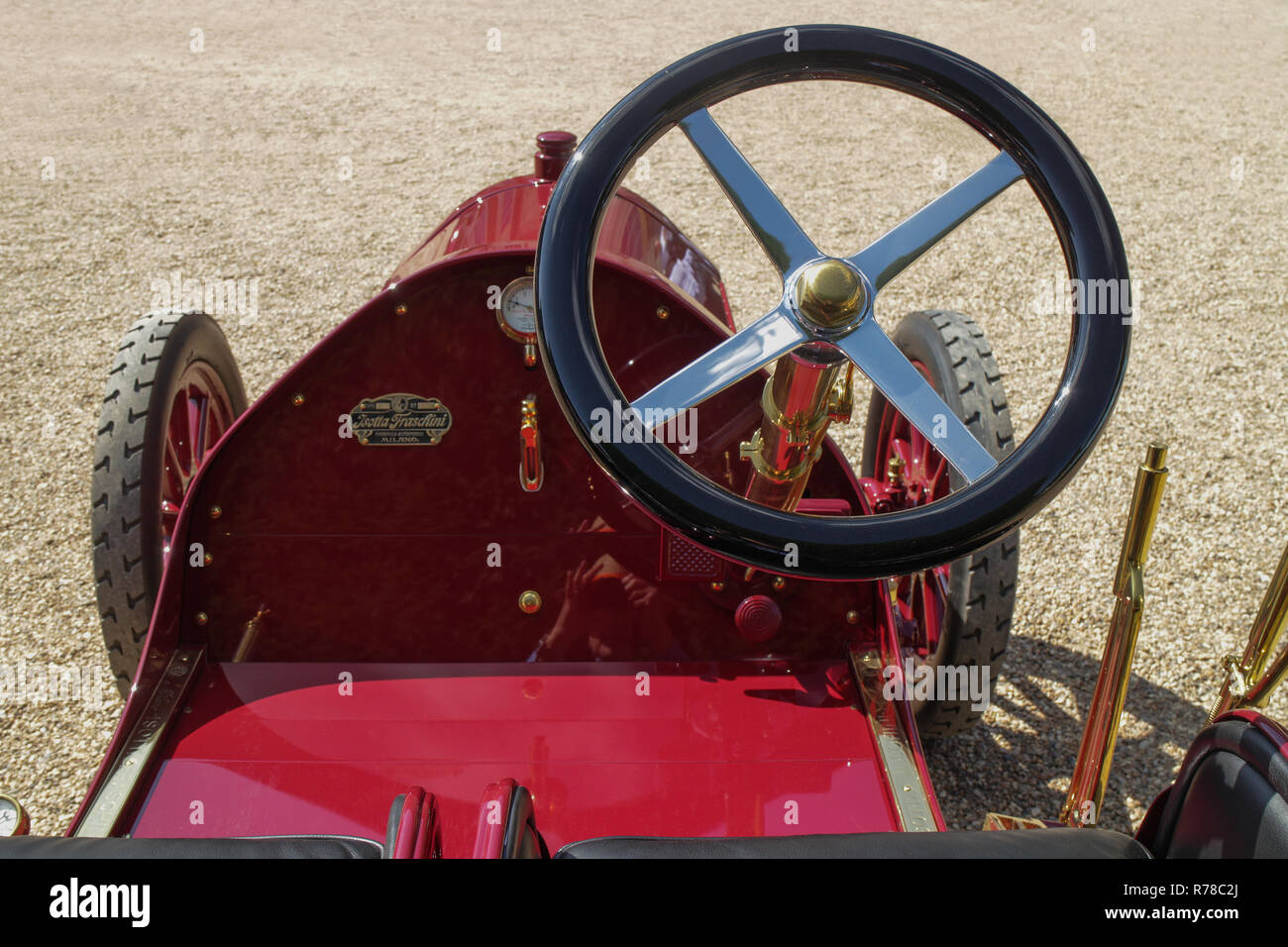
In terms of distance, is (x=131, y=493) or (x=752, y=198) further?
(x=131, y=493)

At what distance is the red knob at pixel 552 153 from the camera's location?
7.97ft

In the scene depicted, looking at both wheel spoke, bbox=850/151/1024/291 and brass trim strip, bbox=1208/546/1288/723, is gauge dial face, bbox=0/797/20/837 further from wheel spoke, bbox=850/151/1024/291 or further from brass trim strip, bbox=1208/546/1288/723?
brass trim strip, bbox=1208/546/1288/723

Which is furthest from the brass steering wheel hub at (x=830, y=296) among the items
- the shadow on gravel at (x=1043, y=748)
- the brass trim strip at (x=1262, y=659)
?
the shadow on gravel at (x=1043, y=748)

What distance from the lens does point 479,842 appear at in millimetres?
1244

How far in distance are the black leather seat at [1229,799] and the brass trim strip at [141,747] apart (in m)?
1.59

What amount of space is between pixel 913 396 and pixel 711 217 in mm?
4740

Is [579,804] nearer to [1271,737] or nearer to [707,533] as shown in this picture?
[707,533]

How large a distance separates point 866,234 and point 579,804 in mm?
4459

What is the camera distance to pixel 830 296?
128 cm

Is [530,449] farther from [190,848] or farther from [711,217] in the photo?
[711,217]

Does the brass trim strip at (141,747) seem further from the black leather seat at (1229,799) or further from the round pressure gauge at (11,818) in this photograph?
the black leather seat at (1229,799)

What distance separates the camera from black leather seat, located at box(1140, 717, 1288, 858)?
1.13 m

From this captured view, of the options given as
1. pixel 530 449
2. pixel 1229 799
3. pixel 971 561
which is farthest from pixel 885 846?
pixel 971 561

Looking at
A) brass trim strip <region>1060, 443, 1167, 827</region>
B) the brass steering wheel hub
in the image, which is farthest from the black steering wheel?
brass trim strip <region>1060, 443, 1167, 827</region>
